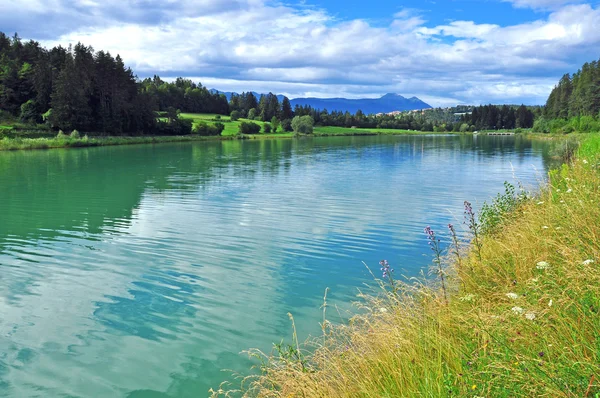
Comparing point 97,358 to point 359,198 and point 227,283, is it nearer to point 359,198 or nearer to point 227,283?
point 227,283

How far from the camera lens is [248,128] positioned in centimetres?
13988

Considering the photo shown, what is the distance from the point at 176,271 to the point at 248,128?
129697mm

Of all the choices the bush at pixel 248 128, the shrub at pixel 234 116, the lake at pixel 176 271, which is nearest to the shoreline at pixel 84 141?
the bush at pixel 248 128

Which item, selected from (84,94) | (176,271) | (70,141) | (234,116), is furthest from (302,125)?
(176,271)

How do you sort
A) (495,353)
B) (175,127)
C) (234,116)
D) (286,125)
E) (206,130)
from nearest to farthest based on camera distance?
(495,353) → (175,127) → (206,130) → (234,116) → (286,125)

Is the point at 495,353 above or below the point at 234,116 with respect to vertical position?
below

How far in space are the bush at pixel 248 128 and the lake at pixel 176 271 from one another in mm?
108866

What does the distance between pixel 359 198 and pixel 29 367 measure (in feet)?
64.5

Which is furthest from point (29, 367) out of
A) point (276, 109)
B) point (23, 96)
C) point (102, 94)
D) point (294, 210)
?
point (276, 109)

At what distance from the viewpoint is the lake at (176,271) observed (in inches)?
317

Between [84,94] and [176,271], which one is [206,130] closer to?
[84,94]

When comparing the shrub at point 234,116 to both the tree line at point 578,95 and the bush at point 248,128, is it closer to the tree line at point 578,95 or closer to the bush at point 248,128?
the bush at point 248,128

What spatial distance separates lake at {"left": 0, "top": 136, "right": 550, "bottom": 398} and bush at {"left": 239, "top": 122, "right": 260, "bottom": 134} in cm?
10887

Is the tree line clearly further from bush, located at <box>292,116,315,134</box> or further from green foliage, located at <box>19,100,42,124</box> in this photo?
green foliage, located at <box>19,100,42,124</box>
